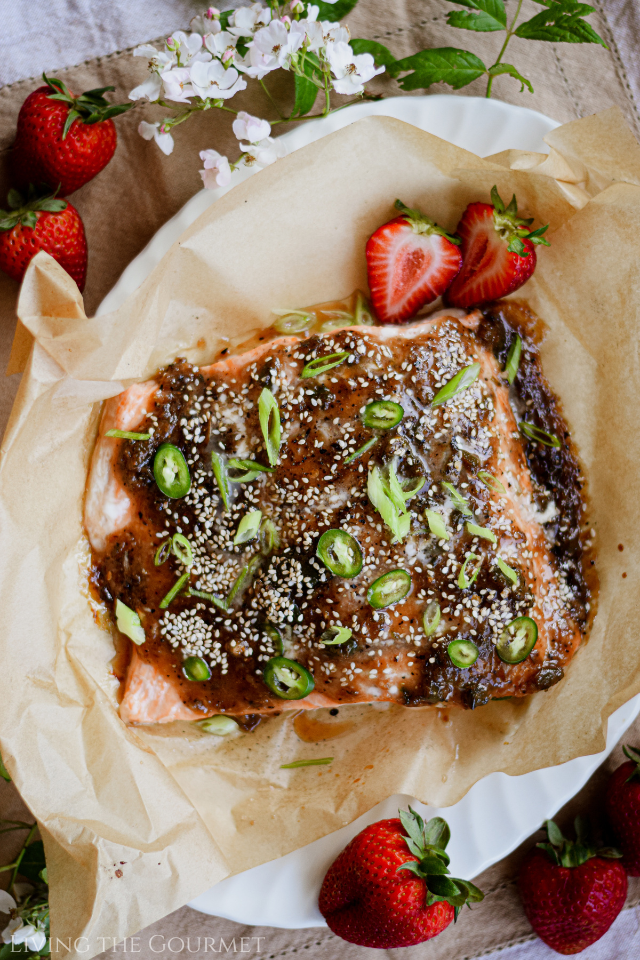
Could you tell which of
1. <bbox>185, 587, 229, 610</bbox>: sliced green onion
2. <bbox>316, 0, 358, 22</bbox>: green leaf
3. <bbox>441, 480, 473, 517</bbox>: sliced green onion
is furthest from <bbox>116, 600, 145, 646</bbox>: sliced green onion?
<bbox>316, 0, 358, 22</bbox>: green leaf

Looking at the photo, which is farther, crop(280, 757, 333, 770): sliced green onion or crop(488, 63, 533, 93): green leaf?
crop(280, 757, 333, 770): sliced green onion

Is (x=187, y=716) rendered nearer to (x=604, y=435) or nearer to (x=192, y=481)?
(x=192, y=481)

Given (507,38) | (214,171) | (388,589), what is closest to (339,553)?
(388,589)

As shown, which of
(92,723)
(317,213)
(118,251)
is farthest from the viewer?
(118,251)

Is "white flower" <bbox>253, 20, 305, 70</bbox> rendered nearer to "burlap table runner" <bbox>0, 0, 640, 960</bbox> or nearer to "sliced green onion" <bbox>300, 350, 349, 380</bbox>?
"burlap table runner" <bbox>0, 0, 640, 960</bbox>

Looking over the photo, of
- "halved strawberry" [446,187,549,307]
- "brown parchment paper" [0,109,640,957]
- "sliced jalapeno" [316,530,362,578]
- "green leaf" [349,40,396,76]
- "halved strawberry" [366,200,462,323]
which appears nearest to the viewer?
"brown parchment paper" [0,109,640,957]

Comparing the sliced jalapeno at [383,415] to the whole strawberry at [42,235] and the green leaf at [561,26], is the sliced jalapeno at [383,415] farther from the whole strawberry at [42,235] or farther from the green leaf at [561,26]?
the green leaf at [561,26]

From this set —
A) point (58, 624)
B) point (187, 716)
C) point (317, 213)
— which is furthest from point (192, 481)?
point (317, 213)
